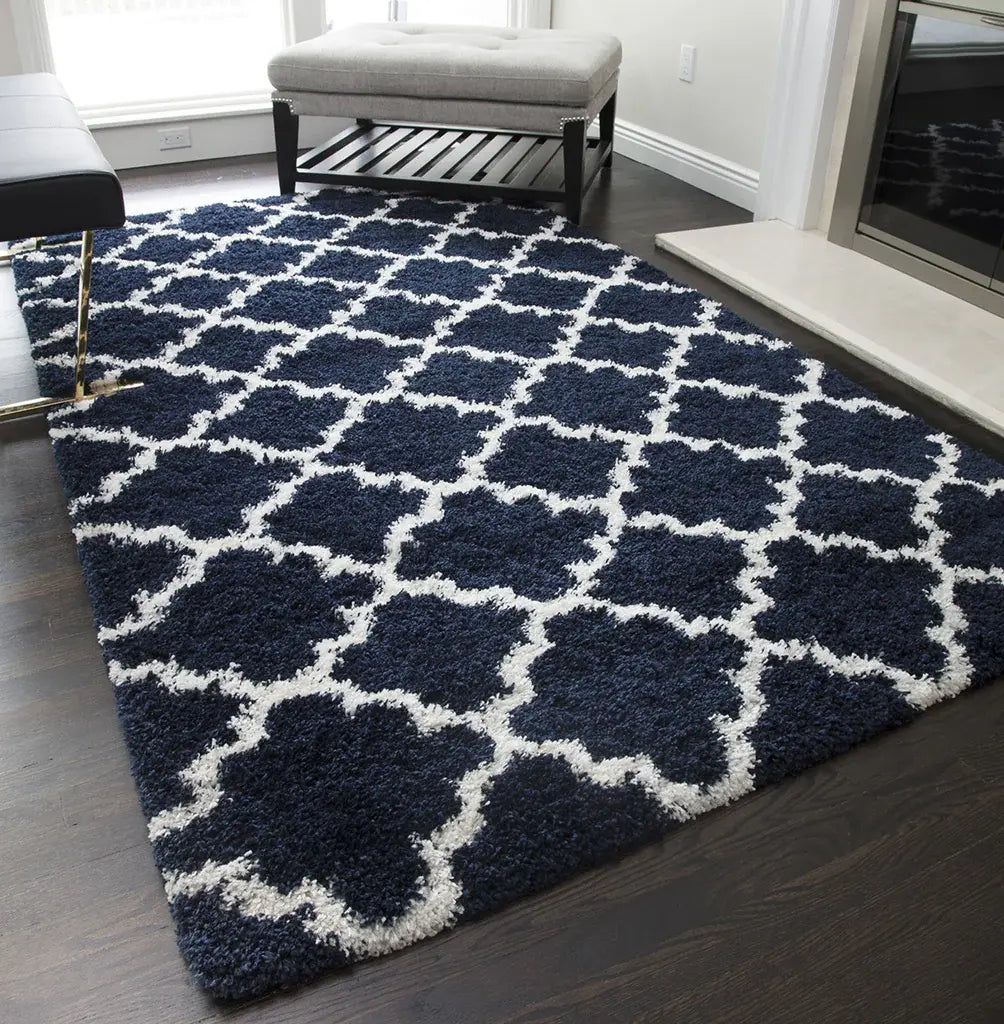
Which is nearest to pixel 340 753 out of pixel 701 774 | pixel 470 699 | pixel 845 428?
pixel 470 699

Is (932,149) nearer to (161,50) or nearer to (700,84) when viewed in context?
(700,84)

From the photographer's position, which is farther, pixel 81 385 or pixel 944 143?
pixel 944 143

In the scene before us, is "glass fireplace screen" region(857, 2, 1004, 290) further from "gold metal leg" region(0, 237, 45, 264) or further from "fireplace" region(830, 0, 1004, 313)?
"gold metal leg" region(0, 237, 45, 264)

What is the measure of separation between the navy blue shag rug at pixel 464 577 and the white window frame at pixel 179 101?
4.02 feet

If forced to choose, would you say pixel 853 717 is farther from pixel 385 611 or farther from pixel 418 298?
pixel 418 298

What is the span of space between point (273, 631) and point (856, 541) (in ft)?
3.32

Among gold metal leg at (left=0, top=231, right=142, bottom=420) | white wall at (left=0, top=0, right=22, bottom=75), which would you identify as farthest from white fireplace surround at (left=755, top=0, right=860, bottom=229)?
white wall at (left=0, top=0, right=22, bottom=75)

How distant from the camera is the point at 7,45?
3.64 meters

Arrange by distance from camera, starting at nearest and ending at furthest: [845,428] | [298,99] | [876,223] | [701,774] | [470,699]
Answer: [701,774]
[470,699]
[845,428]
[876,223]
[298,99]

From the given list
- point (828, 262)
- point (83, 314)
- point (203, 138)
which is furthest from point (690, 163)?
point (83, 314)

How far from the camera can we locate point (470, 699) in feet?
5.07

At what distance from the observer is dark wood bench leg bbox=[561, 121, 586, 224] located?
330 centimetres

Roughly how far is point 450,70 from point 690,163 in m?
1.01

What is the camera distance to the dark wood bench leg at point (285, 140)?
3.50m
